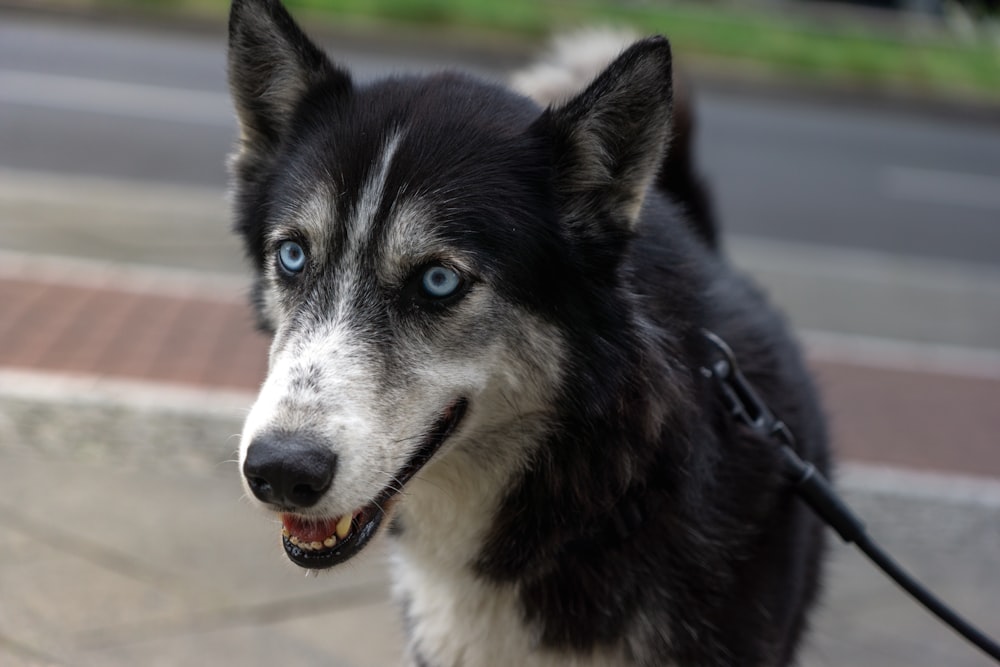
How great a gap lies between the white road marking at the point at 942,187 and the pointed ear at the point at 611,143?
32.1 feet

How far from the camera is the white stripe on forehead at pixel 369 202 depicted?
7.64 ft

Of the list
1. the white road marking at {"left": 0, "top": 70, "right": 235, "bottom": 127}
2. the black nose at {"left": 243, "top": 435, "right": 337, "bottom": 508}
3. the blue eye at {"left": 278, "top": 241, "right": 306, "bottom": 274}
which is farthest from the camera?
the white road marking at {"left": 0, "top": 70, "right": 235, "bottom": 127}

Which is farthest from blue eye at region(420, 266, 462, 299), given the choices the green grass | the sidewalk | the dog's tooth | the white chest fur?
the green grass

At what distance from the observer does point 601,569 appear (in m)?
2.52

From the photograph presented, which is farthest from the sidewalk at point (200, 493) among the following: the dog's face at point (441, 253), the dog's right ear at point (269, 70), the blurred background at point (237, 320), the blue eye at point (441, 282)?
the dog's right ear at point (269, 70)

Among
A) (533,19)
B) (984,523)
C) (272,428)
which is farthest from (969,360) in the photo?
(533,19)

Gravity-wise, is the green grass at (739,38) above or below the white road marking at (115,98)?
below

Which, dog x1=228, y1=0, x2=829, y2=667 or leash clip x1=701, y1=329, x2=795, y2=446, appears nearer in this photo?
dog x1=228, y1=0, x2=829, y2=667

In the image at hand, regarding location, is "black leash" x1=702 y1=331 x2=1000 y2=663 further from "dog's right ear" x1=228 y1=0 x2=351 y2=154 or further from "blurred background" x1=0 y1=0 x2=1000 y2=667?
"blurred background" x1=0 y1=0 x2=1000 y2=667

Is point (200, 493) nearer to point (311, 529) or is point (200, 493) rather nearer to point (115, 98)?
point (311, 529)

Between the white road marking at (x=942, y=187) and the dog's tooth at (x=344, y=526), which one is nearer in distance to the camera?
the dog's tooth at (x=344, y=526)

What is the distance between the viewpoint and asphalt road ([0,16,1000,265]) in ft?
32.1

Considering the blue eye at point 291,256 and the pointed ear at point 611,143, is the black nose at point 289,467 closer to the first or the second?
the blue eye at point 291,256

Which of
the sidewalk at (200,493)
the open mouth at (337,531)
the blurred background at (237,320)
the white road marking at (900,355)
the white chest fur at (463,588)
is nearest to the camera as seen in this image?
the open mouth at (337,531)
